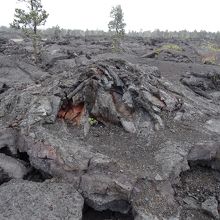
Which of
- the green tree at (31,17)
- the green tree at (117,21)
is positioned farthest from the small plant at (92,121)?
the green tree at (117,21)

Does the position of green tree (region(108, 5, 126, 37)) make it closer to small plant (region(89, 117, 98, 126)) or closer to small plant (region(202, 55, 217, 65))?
small plant (region(202, 55, 217, 65))

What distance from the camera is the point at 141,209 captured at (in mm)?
8891

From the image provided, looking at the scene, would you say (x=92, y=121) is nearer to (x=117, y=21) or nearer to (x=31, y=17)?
(x=31, y=17)

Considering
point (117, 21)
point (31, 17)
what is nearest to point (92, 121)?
point (31, 17)

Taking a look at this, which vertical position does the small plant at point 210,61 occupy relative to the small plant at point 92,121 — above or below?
below

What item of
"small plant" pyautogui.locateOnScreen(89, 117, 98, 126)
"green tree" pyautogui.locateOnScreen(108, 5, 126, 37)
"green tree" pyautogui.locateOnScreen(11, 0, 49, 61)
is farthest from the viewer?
"green tree" pyautogui.locateOnScreen(108, 5, 126, 37)

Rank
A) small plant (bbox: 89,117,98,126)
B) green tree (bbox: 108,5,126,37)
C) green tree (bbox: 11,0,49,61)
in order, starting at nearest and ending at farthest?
small plant (bbox: 89,117,98,126) → green tree (bbox: 11,0,49,61) → green tree (bbox: 108,5,126,37)

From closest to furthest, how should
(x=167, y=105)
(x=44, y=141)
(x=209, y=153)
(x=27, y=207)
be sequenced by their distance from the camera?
1. (x=27, y=207)
2. (x=44, y=141)
3. (x=209, y=153)
4. (x=167, y=105)

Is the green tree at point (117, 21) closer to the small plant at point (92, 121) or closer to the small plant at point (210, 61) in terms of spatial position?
the small plant at point (210, 61)

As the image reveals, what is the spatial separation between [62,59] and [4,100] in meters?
17.5

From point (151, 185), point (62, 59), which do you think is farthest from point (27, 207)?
point (62, 59)

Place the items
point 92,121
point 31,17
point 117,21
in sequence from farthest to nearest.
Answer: point 117,21
point 31,17
point 92,121

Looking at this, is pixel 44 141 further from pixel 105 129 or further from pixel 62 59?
pixel 62 59

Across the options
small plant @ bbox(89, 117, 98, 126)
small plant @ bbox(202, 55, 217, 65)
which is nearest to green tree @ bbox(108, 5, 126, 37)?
small plant @ bbox(202, 55, 217, 65)
